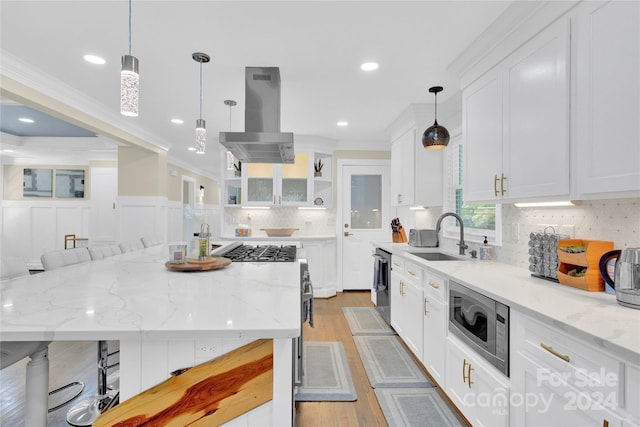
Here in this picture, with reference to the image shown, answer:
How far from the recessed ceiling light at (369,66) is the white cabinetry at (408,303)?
1761 millimetres

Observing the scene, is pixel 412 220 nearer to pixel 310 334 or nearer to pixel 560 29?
pixel 310 334

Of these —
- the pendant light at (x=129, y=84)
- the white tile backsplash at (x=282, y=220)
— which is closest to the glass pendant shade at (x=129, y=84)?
the pendant light at (x=129, y=84)

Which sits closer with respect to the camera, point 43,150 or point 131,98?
point 131,98

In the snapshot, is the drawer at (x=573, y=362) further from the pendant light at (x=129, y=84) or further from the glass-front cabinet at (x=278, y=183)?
the glass-front cabinet at (x=278, y=183)

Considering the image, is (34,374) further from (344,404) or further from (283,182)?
(283,182)

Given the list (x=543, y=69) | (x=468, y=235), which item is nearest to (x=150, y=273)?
(x=543, y=69)

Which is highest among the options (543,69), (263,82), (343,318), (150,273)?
(263,82)

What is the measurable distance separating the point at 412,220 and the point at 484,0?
10.2ft

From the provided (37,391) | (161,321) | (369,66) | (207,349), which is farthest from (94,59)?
(207,349)

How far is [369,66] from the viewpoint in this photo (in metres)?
2.62

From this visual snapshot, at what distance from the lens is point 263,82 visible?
8.95 ft

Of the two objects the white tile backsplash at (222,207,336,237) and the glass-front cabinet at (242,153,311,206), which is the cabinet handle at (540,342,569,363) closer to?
the glass-front cabinet at (242,153,311,206)

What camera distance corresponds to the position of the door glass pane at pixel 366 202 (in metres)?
5.39

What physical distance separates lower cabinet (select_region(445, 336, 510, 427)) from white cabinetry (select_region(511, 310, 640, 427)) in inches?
3.1
